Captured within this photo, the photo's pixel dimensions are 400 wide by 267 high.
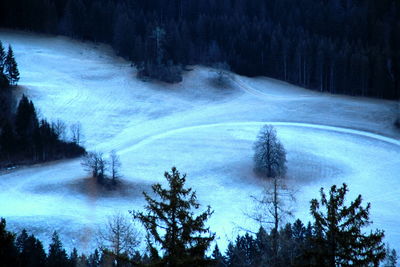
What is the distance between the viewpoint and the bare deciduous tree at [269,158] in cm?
4675

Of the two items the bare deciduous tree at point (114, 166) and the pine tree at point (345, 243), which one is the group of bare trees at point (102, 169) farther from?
the pine tree at point (345, 243)

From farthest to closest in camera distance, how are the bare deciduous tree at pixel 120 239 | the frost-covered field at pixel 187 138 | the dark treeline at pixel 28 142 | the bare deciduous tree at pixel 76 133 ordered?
the bare deciduous tree at pixel 76 133, the dark treeline at pixel 28 142, the frost-covered field at pixel 187 138, the bare deciduous tree at pixel 120 239

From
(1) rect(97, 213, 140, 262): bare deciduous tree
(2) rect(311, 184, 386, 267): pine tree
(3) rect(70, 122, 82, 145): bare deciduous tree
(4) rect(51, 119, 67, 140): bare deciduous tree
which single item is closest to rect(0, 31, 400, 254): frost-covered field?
(3) rect(70, 122, 82, 145): bare deciduous tree

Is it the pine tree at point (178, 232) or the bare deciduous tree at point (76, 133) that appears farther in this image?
the bare deciduous tree at point (76, 133)

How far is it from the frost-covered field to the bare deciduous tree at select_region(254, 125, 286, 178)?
150cm

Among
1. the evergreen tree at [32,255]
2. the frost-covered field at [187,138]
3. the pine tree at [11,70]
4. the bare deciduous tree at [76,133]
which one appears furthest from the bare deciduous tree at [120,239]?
the pine tree at [11,70]

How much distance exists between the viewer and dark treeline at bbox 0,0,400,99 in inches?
3275

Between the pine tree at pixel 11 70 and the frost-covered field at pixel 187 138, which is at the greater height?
the pine tree at pixel 11 70

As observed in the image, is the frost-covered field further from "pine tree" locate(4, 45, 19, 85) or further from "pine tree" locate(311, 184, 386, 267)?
"pine tree" locate(311, 184, 386, 267)

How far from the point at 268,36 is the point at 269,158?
5393cm

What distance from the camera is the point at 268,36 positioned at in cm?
9494

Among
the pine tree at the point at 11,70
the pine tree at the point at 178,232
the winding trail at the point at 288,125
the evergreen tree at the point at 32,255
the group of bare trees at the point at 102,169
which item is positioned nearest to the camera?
the pine tree at the point at 178,232

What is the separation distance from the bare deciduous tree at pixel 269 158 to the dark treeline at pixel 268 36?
38868 millimetres

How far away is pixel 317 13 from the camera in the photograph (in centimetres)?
10556
